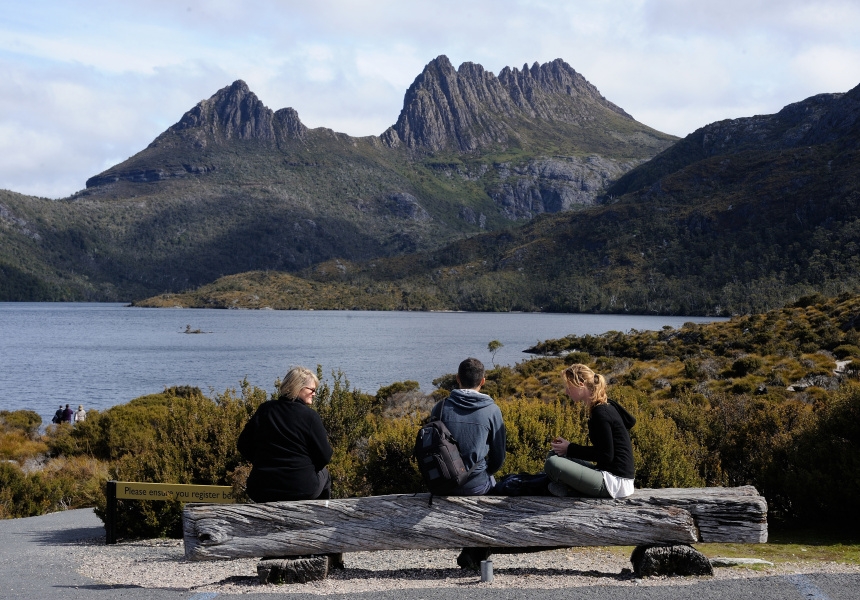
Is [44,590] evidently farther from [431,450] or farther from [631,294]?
[631,294]

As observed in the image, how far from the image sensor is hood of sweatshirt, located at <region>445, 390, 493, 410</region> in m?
6.26

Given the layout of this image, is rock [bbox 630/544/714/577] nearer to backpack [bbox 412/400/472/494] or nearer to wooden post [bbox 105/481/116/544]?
backpack [bbox 412/400/472/494]

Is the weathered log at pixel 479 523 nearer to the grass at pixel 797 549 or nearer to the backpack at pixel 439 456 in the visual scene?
the backpack at pixel 439 456

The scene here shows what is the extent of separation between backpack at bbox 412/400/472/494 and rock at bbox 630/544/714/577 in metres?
1.60

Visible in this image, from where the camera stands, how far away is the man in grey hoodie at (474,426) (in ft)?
20.4

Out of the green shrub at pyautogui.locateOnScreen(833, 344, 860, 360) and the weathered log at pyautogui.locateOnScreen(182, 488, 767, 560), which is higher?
the green shrub at pyautogui.locateOnScreen(833, 344, 860, 360)

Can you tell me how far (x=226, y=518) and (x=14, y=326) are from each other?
127637mm

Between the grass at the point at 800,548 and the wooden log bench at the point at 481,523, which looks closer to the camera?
the wooden log bench at the point at 481,523

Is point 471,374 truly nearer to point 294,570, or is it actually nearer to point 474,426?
point 474,426

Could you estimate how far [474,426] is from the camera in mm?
6227

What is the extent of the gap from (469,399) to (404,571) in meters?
1.63

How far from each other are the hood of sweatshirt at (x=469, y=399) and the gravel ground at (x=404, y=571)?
4.44 feet

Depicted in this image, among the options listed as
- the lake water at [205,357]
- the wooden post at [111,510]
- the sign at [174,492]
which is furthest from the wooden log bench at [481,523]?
the lake water at [205,357]

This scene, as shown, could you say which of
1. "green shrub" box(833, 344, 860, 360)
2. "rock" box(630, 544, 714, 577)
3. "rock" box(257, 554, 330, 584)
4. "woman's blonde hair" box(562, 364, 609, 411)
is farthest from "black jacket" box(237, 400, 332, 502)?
"green shrub" box(833, 344, 860, 360)
